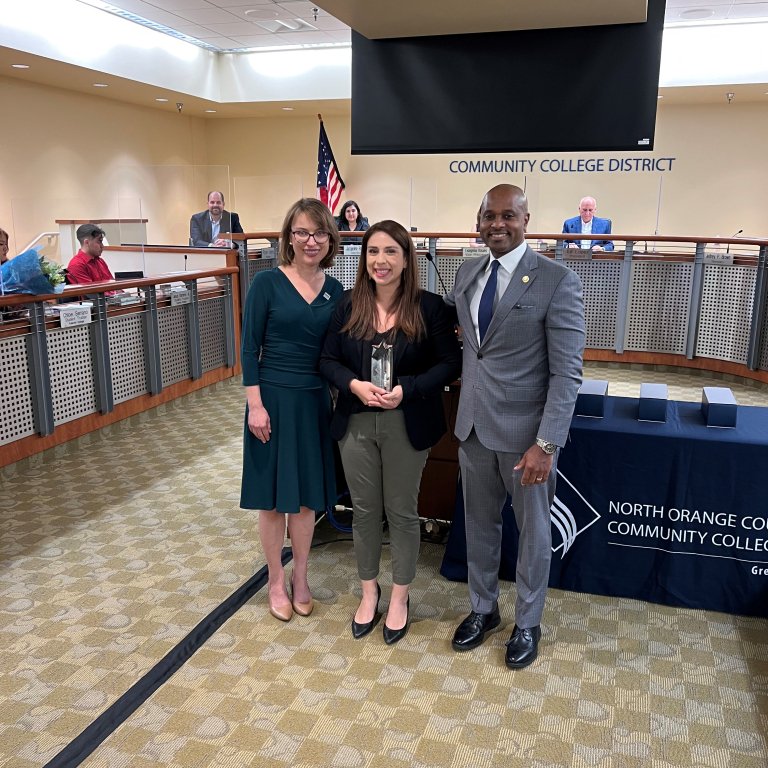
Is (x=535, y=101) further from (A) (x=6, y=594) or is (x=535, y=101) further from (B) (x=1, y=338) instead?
(B) (x=1, y=338)

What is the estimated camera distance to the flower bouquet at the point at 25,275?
4.51m

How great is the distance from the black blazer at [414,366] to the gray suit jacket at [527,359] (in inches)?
4.8

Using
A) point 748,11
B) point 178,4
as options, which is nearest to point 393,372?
point 178,4

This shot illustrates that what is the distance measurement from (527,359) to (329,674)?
4.18 ft

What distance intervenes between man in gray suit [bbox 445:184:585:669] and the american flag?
8842mm

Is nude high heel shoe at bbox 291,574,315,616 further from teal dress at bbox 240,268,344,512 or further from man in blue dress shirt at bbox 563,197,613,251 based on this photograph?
man in blue dress shirt at bbox 563,197,613,251

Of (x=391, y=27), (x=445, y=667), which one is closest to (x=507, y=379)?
(x=445, y=667)

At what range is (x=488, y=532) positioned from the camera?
2656 millimetres

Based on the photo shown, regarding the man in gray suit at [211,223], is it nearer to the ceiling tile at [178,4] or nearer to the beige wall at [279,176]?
the beige wall at [279,176]

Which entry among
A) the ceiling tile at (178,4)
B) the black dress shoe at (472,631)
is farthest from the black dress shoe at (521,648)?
the ceiling tile at (178,4)

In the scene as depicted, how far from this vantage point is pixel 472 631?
2723 millimetres

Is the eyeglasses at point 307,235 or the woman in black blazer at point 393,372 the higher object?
the eyeglasses at point 307,235

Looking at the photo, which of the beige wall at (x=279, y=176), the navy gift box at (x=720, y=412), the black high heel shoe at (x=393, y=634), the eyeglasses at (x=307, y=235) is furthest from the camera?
the beige wall at (x=279, y=176)

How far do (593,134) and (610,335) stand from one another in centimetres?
515
